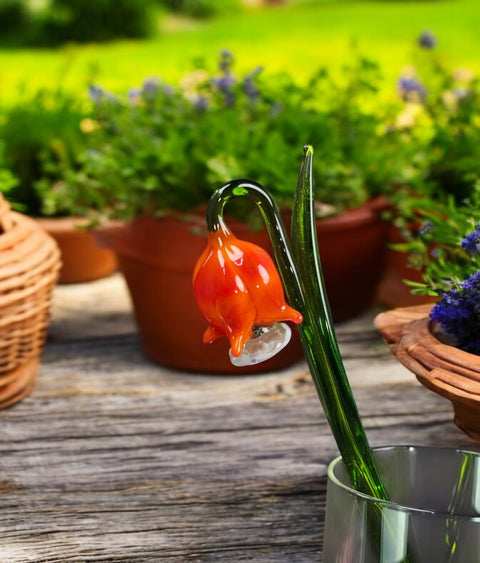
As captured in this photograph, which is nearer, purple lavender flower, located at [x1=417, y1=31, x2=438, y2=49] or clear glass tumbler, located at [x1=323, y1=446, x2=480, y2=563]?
clear glass tumbler, located at [x1=323, y1=446, x2=480, y2=563]

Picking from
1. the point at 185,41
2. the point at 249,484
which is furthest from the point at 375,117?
the point at 185,41

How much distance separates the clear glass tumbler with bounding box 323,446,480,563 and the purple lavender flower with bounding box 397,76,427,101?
4.66 ft

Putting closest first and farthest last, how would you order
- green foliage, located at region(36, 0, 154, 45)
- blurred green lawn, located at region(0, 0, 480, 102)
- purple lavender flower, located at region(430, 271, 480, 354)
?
purple lavender flower, located at region(430, 271, 480, 354) < blurred green lawn, located at region(0, 0, 480, 102) < green foliage, located at region(36, 0, 154, 45)

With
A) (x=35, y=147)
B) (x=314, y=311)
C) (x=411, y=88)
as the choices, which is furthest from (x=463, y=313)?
(x=35, y=147)

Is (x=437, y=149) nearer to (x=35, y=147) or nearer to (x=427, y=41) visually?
(x=427, y=41)

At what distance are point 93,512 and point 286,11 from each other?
22.7 ft

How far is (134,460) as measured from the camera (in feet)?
4.77

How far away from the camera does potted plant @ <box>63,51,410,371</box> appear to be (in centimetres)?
176

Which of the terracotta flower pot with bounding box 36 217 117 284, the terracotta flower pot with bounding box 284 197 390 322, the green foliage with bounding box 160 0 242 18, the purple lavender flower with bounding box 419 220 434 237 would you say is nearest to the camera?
the purple lavender flower with bounding box 419 220 434 237

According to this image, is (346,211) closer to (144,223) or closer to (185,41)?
(144,223)

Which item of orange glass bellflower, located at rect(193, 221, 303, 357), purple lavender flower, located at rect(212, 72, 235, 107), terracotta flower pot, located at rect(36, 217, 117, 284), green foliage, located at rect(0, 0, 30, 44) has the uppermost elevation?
orange glass bellflower, located at rect(193, 221, 303, 357)

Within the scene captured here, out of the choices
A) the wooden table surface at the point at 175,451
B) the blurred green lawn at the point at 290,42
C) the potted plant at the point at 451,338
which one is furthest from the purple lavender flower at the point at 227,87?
the blurred green lawn at the point at 290,42

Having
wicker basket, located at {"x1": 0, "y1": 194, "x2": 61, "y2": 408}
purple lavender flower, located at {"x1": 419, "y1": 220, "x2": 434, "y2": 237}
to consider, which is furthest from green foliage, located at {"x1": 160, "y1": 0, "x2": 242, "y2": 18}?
purple lavender flower, located at {"x1": 419, "y1": 220, "x2": 434, "y2": 237}

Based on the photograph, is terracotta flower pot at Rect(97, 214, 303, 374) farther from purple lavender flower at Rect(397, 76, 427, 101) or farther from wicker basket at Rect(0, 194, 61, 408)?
purple lavender flower at Rect(397, 76, 427, 101)
